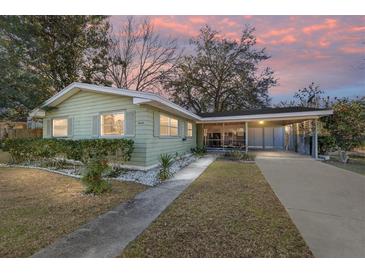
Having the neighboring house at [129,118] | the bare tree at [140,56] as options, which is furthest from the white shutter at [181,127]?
the bare tree at [140,56]

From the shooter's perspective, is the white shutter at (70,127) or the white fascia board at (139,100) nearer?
the white fascia board at (139,100)

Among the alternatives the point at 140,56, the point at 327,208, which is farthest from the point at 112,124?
the point at 140,56

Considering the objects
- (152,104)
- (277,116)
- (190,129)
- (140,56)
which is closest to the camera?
(152,104)

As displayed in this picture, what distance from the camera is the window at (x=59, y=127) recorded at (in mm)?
9852

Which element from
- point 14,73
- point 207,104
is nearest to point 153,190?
point 14,73

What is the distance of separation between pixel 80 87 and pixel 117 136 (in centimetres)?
264

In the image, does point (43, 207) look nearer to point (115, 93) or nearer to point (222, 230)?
point (222, 230)

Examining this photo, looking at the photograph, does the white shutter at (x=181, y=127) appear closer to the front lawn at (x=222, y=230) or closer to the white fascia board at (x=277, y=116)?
the white fascia board at (x=277, y=116)

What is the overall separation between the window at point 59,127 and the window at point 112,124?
2.73m

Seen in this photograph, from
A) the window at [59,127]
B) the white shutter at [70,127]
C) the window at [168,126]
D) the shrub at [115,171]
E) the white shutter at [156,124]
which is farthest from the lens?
the window at [59,127]

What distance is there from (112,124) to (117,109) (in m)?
0.75

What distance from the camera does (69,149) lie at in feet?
25.2

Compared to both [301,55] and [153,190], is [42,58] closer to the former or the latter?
[153,190]

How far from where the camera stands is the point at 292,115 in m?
11.5
